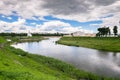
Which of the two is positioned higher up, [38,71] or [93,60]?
[38,71]

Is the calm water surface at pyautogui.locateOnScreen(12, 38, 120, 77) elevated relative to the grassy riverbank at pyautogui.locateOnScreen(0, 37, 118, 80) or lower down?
lower down

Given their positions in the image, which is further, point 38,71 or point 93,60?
point 93,60

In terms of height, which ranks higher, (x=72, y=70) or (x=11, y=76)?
(x=11, y=76)

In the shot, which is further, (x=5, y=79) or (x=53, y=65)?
(x=53, y=65)

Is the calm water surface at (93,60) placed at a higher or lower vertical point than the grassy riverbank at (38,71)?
lower

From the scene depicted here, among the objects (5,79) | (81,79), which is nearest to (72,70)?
(81,79)

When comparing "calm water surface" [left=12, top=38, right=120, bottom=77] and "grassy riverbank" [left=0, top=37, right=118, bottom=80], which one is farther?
"calm water surface" [left=12, top=38, right=120, bottom=77]

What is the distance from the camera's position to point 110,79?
1719 inches

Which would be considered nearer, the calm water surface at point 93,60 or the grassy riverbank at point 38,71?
the grassy riverbank at point 38,71

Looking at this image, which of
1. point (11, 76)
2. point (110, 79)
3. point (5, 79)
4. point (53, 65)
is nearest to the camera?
point (5, 79)

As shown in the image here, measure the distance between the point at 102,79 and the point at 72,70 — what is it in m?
8.72

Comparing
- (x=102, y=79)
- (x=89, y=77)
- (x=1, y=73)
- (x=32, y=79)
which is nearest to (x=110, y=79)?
(x=102, y=79)

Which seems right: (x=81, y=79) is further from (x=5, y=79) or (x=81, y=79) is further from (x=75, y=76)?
(x=5, y=79)

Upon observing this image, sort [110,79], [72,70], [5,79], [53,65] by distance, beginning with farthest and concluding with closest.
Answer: [53,65] < [72,70] < [110,79] < [5,79]
